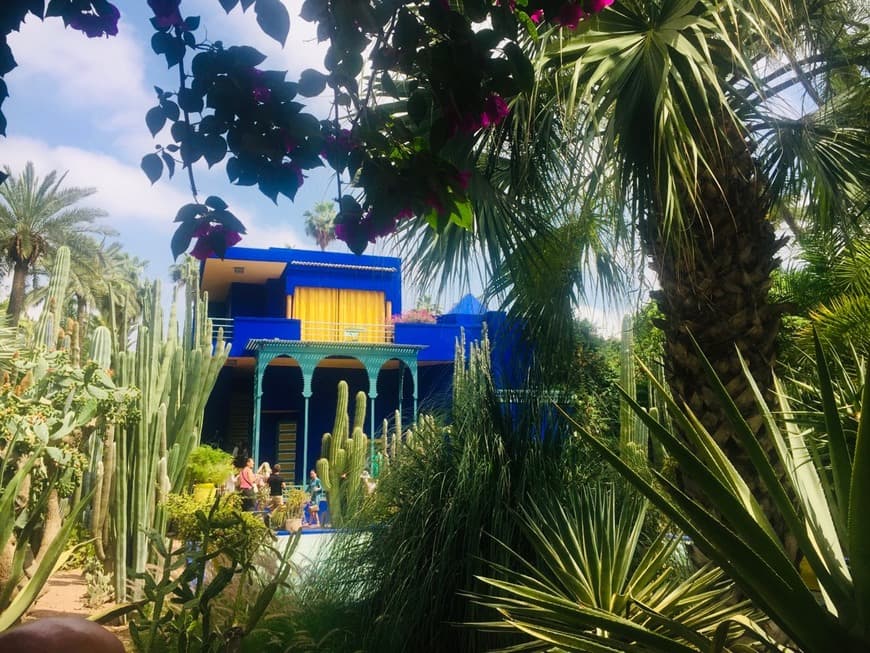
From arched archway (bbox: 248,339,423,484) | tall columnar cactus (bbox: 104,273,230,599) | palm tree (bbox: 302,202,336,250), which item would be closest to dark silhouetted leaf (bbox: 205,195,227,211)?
tall columnar cactus (bbox: 104,273,230,599)

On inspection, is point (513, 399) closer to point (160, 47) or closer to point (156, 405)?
point (160, 47)

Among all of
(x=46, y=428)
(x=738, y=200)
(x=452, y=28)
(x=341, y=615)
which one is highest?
(x=738, y=200)

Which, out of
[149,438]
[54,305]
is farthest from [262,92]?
[54,305]

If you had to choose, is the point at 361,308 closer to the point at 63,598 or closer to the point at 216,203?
the point at 63,598

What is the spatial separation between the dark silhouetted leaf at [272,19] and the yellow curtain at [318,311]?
18.6m

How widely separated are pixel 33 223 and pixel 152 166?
1051 inches

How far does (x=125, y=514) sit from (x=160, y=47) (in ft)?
18.5

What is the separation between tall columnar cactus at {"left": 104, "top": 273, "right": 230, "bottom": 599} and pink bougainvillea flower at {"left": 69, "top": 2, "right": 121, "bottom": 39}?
4440mm

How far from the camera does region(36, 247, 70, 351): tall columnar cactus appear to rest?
1130 centimetres

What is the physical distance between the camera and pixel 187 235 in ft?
6.40

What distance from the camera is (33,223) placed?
24875 millimetres

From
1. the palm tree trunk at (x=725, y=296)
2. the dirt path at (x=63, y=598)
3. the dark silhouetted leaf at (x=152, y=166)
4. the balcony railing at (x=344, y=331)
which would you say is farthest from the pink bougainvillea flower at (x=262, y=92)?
the balcony railing at (x=344, y=331)

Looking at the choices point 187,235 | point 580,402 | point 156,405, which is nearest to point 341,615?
point 580,402

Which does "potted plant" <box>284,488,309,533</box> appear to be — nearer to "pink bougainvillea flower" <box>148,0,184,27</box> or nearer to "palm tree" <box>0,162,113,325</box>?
"pink bougainvillea flower" <box>148,0,184,27</box>
